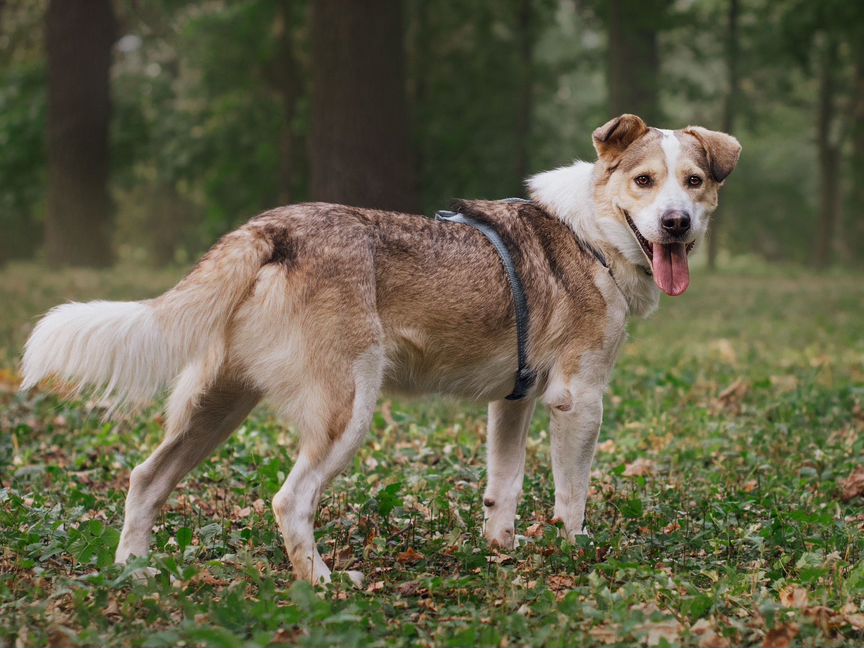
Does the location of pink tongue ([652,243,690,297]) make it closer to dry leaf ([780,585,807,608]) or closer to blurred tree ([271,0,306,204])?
dry leaf ([780,585,807,608])

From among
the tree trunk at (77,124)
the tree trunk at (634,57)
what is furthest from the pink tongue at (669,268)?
the tree trunk at (77,124)

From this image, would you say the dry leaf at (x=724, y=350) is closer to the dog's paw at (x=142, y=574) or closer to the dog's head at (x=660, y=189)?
the dog's head at (x=660, y=189)

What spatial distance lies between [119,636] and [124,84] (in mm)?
27384

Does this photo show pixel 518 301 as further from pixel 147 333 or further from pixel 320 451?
pixel 147 333

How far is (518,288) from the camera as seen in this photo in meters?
5.00

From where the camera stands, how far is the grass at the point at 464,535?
12.4 ft

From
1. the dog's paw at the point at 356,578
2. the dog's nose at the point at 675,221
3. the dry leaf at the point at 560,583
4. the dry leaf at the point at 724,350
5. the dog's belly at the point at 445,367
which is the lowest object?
the dry leaf at the point at 724,350

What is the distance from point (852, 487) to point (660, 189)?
2.17 meters

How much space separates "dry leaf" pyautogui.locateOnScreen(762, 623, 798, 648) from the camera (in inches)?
147

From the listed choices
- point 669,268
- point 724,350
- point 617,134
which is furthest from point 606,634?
point 724,350

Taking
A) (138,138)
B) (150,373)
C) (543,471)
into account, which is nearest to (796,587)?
(543,471)

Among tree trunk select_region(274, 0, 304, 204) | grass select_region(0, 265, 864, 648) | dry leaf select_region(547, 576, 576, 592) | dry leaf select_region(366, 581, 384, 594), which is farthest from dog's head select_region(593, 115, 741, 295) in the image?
tree trunk select_region(274, 0, 304, 204)

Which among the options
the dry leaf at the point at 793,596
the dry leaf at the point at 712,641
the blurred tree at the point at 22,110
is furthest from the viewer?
the blurred tree at the point at 22,110

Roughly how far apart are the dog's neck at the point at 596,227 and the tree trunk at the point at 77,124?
17538 millimetres
